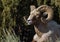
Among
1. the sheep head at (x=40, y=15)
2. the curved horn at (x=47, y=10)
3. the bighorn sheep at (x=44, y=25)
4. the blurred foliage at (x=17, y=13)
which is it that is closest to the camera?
the sheep head at (x=40, y=15)

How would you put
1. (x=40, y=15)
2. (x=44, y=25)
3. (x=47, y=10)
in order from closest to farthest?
(x=40, y=15) → (x=44, y=25) → (x=47, y=10)

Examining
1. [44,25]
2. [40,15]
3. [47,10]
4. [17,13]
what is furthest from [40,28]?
[17,13]

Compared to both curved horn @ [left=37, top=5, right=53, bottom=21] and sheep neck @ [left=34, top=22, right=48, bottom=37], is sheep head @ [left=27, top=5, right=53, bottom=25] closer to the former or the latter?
curved horn @ [left=37, top=5, right=53, bottom=21]

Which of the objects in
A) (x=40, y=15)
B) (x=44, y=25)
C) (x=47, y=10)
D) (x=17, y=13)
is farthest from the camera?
(x=17, y=13)

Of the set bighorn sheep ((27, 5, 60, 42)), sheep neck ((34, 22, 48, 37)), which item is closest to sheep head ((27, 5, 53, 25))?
bighorn sheep ((27, 5, 60, 42))

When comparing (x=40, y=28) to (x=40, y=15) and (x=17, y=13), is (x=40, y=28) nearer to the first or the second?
(x=40, y=15)

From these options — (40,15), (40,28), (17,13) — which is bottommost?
(17,13)

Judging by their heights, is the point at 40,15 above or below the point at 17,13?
above

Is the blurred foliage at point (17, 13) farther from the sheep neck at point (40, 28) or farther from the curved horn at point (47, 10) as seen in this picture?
the sheep neck at point (40, 28)

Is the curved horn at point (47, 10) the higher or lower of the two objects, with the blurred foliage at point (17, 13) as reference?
higher

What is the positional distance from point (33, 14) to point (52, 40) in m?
1.03

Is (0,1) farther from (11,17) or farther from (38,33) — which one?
(38,33)

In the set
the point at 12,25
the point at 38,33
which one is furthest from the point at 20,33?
the point at 38,33

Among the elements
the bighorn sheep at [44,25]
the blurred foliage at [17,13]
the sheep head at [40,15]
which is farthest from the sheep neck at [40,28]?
the blurred foliage at [17,13]
